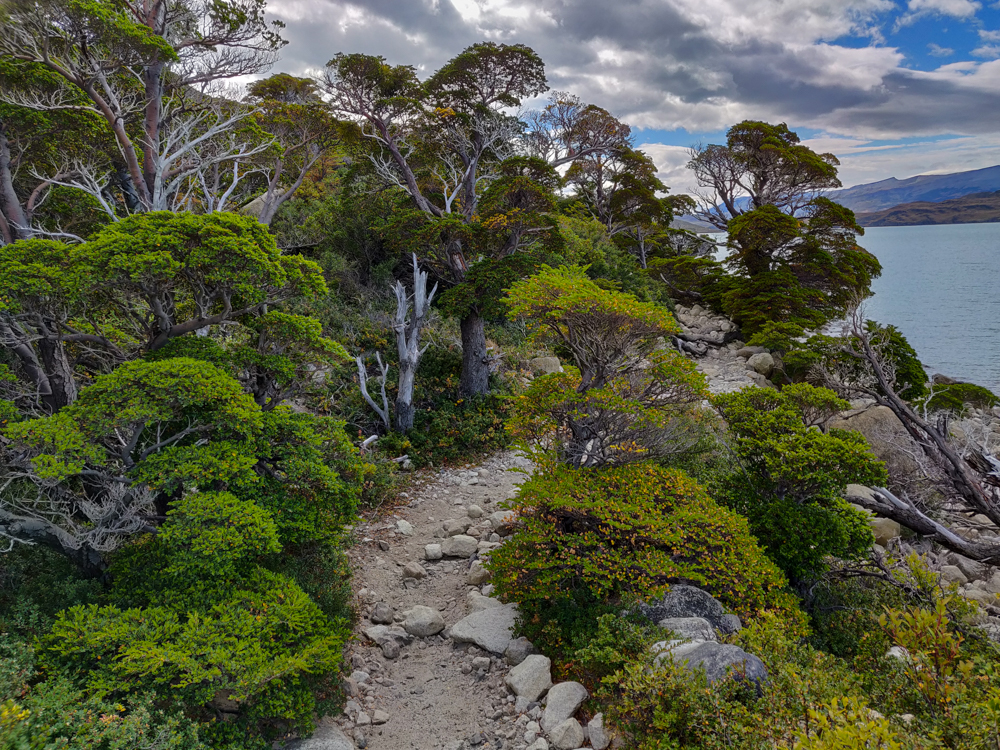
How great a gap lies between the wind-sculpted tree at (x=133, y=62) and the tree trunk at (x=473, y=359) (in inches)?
250

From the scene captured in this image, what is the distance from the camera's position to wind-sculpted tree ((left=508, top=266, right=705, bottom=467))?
21.1ft

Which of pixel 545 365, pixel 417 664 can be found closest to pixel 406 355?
pixel 545 365

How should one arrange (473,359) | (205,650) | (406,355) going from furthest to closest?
(473,359)
(406,355)
(205,650)

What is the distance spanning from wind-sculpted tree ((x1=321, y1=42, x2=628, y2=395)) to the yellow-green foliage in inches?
260

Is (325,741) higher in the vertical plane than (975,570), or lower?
higher

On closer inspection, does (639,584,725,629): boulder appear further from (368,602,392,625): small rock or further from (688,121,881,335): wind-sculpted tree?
(688,121,881,335): wind-sculpted tree

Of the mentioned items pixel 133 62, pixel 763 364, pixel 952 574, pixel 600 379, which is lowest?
pixel 952 574

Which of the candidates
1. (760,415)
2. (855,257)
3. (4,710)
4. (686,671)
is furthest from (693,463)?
(855,257)

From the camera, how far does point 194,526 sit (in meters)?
4.31

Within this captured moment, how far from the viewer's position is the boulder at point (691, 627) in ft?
16.1

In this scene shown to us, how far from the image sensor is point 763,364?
19094 mm

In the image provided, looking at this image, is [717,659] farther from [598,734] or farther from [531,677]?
[531,677]

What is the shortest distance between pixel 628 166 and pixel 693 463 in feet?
71.7

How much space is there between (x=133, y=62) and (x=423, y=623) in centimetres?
883
